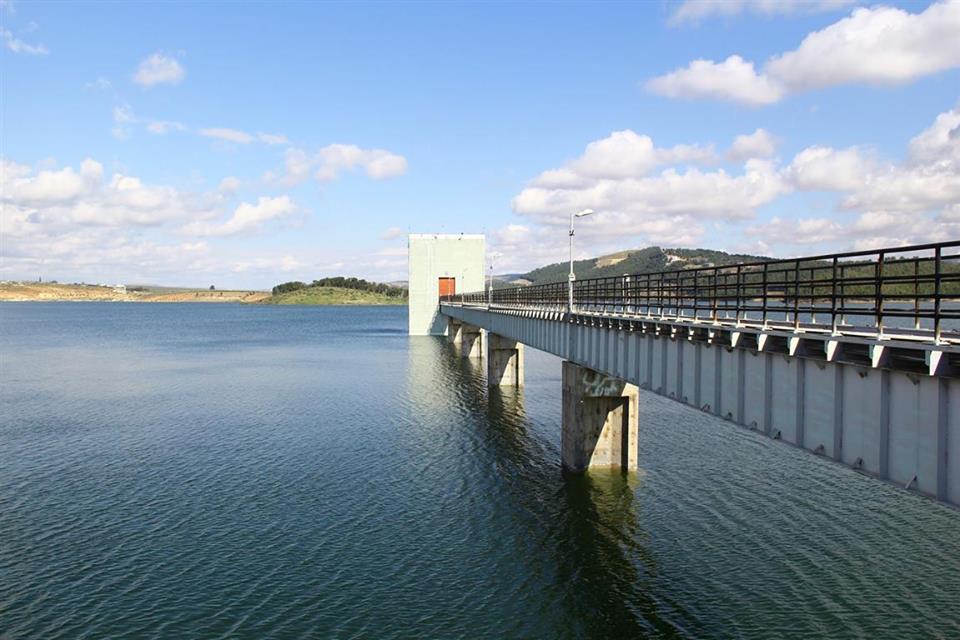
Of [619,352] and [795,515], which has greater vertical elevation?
[619,352]

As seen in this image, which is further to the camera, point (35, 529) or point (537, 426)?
point (537, 426)

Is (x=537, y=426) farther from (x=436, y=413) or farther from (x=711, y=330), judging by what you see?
(x=711, y=330)

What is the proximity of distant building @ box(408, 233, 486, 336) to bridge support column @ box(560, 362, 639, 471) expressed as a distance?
8935 centimetres

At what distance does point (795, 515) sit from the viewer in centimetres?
2556

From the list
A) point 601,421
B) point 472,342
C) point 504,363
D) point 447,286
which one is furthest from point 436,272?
point 601,421

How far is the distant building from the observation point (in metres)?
120

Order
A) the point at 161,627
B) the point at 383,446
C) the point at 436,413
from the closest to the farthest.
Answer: the point at 161,627
the point at 383,446
the point at 436,413

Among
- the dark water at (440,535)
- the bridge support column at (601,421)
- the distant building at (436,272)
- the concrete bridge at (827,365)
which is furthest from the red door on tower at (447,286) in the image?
the concrete bridge at (827,365)

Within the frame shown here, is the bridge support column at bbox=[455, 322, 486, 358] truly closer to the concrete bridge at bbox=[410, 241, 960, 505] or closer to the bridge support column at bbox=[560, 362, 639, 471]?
the bridge support column at bbox=[560, 362, 639, 471]

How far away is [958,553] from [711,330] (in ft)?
39.6

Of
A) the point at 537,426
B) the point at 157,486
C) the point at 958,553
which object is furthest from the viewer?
the point at 537,426

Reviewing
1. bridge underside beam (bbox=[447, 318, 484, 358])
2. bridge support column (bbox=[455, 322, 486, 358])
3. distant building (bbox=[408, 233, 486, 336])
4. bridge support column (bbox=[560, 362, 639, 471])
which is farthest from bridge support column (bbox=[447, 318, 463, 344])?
bridge support column (bbox=[560, 362, 639, 471])

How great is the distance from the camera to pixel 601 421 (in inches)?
1246

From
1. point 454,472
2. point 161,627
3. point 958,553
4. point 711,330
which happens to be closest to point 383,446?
point 454,472
